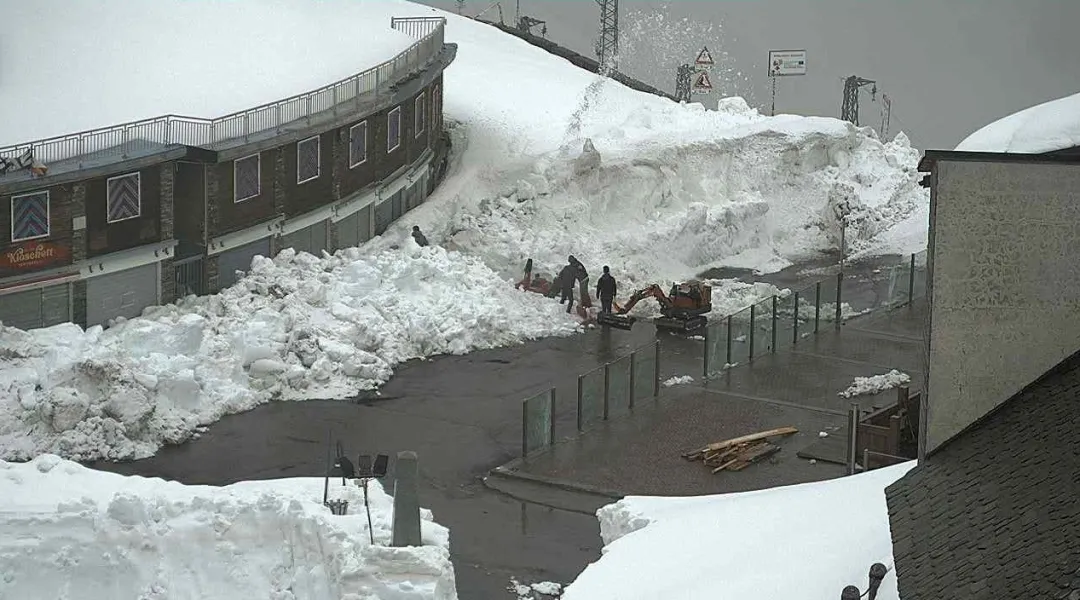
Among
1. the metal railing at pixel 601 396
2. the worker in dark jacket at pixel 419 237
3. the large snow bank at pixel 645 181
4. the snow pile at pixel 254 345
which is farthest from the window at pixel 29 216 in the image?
the large snow bank at pixel 645 181

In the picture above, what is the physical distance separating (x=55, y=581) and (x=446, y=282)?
54.3 ft

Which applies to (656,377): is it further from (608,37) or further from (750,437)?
(608,37)

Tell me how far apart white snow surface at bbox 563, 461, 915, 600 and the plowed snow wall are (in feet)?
5.22

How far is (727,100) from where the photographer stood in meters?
53.1

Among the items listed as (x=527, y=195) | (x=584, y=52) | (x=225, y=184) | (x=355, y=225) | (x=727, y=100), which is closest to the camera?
(x=225, y=184)

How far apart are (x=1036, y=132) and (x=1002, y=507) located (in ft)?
17.8

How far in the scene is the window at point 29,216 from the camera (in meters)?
29.4

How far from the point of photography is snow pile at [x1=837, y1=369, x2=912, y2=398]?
32031 millimetres

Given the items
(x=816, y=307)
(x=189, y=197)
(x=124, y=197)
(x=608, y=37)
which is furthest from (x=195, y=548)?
(x=608, y=37)

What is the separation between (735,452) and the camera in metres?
28.1

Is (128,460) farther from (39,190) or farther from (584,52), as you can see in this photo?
(584,52)

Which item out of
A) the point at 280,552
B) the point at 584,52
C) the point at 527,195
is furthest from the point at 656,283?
the point at 584,52

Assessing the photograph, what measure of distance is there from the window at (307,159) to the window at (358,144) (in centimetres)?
151

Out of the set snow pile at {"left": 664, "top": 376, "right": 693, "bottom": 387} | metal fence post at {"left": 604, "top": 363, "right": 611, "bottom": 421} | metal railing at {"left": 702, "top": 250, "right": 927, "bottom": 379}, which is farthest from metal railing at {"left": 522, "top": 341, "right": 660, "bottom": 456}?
metal railing at {"left": 702, "top": 250, "right": 927, "bottom": 379}
